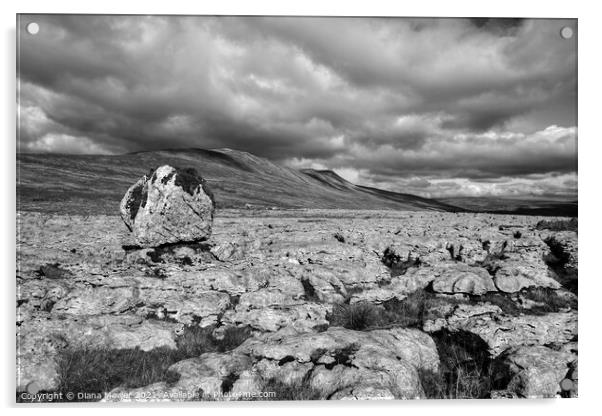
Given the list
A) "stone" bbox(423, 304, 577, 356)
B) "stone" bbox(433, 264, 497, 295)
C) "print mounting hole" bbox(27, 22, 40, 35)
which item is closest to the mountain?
"print mounting hole" bbox(27, 22, 40, 35)

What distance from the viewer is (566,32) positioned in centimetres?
847

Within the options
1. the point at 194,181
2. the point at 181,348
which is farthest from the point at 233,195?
the point at 181,348

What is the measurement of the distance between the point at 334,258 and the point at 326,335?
5118mm

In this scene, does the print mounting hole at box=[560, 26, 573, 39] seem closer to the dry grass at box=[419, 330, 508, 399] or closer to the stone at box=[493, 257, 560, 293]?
the stone at box=[493, 257, 560, 293]

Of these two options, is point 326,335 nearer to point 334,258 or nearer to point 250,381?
point 250,381

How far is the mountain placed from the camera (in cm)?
5381

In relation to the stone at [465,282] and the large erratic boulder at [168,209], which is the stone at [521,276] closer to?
the stone at [465,282]

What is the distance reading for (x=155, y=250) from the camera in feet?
36.7

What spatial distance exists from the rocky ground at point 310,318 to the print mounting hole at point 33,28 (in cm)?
444

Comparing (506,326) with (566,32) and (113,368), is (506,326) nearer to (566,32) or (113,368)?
(566,32)

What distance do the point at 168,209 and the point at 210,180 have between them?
304 ft

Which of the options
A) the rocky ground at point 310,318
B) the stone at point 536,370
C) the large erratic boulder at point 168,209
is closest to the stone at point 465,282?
the rocky ground at point 310,318

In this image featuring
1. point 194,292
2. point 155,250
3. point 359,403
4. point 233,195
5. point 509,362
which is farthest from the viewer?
point 233,195

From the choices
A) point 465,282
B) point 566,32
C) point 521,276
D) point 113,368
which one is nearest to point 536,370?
point 465,282
